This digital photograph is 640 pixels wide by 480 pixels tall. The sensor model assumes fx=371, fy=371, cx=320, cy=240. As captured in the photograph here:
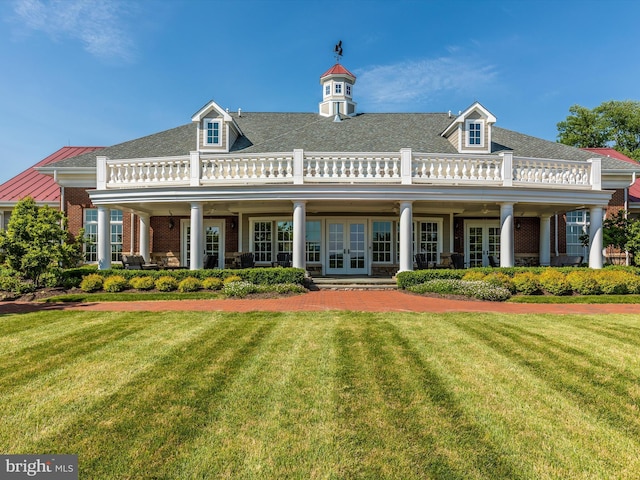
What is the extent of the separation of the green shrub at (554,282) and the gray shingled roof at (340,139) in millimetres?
7405

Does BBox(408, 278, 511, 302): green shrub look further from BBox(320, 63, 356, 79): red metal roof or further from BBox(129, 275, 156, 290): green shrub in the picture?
BBox(320, 63, 356, 79): red metal roof

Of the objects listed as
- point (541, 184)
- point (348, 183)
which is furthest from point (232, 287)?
point (541, 184)

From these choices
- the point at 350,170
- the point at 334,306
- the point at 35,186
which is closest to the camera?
the point at 334,306

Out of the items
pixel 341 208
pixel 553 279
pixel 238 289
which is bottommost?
pixel 238 289

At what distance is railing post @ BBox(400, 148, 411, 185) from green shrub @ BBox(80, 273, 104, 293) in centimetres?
1140

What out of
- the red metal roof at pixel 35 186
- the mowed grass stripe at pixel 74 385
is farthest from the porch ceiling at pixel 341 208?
the mowed grass stripe at pixel 74 385

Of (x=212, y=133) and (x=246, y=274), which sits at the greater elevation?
(x=212, y=133)

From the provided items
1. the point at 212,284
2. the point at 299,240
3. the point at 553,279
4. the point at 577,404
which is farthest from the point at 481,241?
the point at 577,404

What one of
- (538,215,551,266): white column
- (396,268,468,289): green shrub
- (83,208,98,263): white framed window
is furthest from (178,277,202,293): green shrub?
(538,215,551,266): white column

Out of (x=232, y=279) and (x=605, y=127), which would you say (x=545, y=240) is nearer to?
(x=232, y=279)

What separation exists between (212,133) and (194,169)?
153 inches

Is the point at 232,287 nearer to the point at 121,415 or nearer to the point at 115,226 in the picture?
the point at 121,415

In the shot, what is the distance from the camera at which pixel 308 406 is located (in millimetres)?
3986

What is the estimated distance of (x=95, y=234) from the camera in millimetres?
18016
